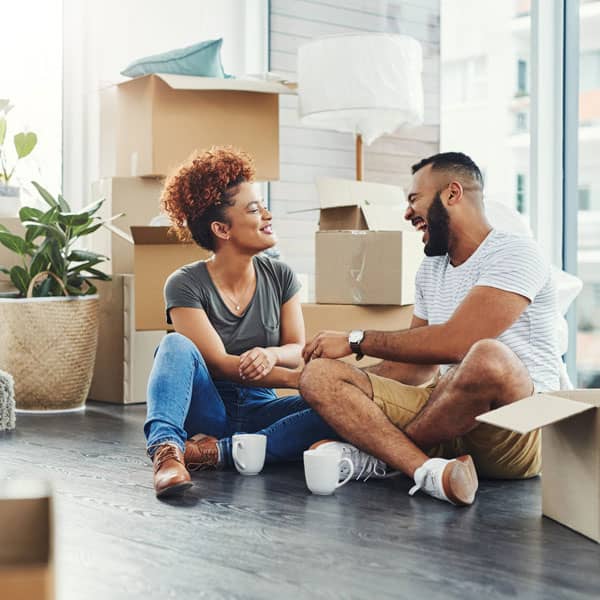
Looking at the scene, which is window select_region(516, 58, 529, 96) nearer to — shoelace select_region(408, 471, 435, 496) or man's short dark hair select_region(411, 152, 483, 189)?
man's short dark hair select_region(411, 152, 483, 189)

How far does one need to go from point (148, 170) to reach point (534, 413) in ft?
7.81

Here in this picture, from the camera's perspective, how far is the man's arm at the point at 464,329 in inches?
84.9

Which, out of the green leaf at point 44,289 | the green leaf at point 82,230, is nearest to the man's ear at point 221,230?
the green leaf at point 82,230

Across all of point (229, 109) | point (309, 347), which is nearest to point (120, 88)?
point (229, 109)

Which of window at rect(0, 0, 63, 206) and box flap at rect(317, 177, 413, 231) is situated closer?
box flap at rect(317, 177, 413, 231)

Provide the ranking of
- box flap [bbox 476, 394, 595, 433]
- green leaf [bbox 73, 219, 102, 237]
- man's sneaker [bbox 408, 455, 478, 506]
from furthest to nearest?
green leaf [bbox 73, 219, 102, 237]
man's sneaker [bbox 408, 455, 478, 506]
box flap [bbox 476, 394, 595, 433]

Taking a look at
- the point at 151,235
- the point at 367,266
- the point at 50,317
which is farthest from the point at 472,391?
the point at 50,317

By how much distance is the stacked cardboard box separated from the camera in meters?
3.57

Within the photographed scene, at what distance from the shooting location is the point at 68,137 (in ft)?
14.7

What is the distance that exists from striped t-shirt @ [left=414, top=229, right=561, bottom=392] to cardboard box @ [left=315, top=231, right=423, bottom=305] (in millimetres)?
721

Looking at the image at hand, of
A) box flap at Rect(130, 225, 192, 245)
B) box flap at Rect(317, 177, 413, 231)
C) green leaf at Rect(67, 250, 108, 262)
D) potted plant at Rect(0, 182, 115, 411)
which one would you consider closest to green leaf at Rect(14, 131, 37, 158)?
potted plant at Rect(0, 182, 115, 411)

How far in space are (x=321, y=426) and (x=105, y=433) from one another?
3.21 ft

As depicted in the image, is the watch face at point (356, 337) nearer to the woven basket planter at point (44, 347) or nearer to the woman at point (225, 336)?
the woman at point (225, 336)

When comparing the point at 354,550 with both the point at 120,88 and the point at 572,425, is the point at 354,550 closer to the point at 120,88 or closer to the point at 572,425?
the point at 572,425
